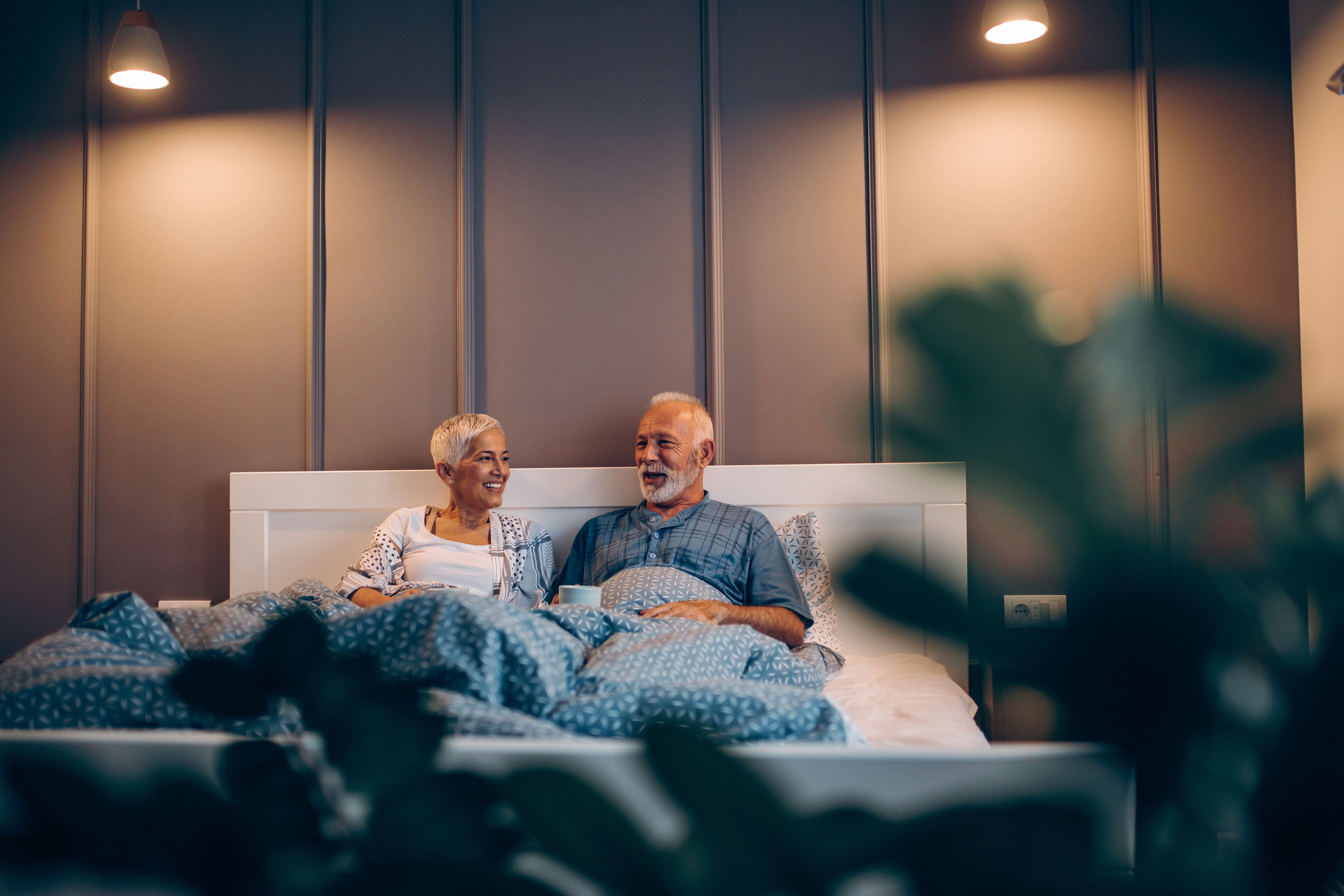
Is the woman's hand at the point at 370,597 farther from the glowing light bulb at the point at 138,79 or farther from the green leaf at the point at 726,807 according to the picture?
the green leaf at the point at 726,807

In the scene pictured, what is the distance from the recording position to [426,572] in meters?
2.39

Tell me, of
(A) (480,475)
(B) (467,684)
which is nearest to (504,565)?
(A) (480,475)

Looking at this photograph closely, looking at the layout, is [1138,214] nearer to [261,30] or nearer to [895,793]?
[895,793]

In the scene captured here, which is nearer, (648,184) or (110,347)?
(648,184)

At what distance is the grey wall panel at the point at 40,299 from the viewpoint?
2904 millimetres

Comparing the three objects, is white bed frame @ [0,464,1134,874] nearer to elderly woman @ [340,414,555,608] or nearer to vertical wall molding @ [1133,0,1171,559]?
elderly woman @ [340,414,555,608]

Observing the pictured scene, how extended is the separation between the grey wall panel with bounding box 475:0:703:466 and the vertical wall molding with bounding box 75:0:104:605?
134cm

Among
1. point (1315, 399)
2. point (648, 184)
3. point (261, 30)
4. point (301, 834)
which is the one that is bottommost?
point (301, 834)

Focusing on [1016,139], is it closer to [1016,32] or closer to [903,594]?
[1016,32]

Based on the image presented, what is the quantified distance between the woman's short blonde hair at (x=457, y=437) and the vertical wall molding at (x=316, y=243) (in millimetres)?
535

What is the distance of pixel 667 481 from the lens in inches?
94.7

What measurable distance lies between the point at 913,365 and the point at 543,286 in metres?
2.58

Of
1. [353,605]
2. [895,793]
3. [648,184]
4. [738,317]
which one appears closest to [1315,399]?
[895,793]

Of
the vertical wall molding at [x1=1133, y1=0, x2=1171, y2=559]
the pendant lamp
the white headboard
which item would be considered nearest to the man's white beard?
the white headboard
